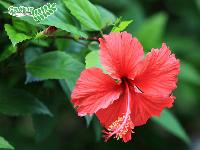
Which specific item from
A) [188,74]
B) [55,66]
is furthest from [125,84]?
[188,74]

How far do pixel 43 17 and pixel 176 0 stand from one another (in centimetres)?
145

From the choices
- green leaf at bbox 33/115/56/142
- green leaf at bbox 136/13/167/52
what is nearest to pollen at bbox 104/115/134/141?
green leaf at bbox 33/115/56/142

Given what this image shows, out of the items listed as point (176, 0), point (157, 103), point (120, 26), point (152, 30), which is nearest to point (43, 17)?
point (120, 26)

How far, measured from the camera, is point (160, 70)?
3.41ft

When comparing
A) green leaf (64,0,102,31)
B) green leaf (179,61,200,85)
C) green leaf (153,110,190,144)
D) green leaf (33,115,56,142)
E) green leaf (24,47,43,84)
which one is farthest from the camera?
green leaf (179,61,200,85)

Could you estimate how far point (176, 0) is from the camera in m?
2.40

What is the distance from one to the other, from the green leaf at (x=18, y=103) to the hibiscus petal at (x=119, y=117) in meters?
0.20

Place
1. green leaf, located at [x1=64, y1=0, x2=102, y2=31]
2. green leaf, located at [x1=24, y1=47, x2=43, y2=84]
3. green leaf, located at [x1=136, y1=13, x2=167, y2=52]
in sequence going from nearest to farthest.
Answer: green leaf, located at [x1=64, y1=0, x2=102, y2=31]
green leaf, located at [x1=24, y1=47, x2=43, y2=84]
green leaf, located at [x1=136, y1=13, x2=167, y2=52]

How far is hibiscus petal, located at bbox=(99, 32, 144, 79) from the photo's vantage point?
1014 millimetres

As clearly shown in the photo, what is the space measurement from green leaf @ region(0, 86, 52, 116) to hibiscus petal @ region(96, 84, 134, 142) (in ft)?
0.65

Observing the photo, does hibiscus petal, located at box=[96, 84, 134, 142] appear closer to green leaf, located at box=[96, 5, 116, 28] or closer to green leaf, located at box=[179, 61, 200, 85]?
green leaf, located at box=[96, 5, 116, 28]

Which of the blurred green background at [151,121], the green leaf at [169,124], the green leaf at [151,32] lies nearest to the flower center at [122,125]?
the blurred green background at [151,121]

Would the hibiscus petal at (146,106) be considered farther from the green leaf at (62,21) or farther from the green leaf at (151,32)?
the green leaf at (151,32)

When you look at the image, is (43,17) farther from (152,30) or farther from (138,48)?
(152,30)
